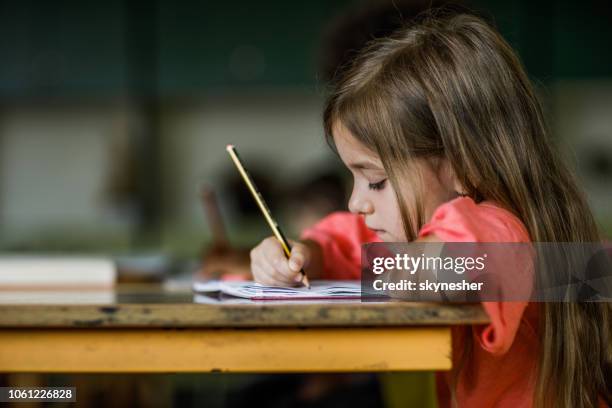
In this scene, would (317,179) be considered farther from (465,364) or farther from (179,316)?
(179,316)

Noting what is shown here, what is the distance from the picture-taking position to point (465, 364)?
0.95m

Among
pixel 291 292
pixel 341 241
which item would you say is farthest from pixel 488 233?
pixel 341 241

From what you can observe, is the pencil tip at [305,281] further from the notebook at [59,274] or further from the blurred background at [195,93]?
the blurred background at [195,93]

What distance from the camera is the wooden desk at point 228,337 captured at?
28.8 inches

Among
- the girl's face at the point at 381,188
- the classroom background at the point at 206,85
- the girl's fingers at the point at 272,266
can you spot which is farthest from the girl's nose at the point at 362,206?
the classroom background at the point at 206,85

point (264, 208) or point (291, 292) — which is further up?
point (264, 208)

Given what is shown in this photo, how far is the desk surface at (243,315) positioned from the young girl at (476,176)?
17 cm

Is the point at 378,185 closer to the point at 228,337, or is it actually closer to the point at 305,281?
the point at 305,281

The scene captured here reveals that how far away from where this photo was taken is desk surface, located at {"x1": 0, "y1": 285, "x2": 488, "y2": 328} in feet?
2.37

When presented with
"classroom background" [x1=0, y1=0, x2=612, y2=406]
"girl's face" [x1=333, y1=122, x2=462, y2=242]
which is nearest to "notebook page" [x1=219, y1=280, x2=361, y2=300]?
"girl's face" [x1=333, y1=122, x2=462, y2=242]

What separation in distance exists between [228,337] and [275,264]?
0.22 meters

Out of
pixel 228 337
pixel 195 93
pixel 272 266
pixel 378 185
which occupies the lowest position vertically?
pixel 228 337

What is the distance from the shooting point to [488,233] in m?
0.79

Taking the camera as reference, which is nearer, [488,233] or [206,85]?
[488,233]
